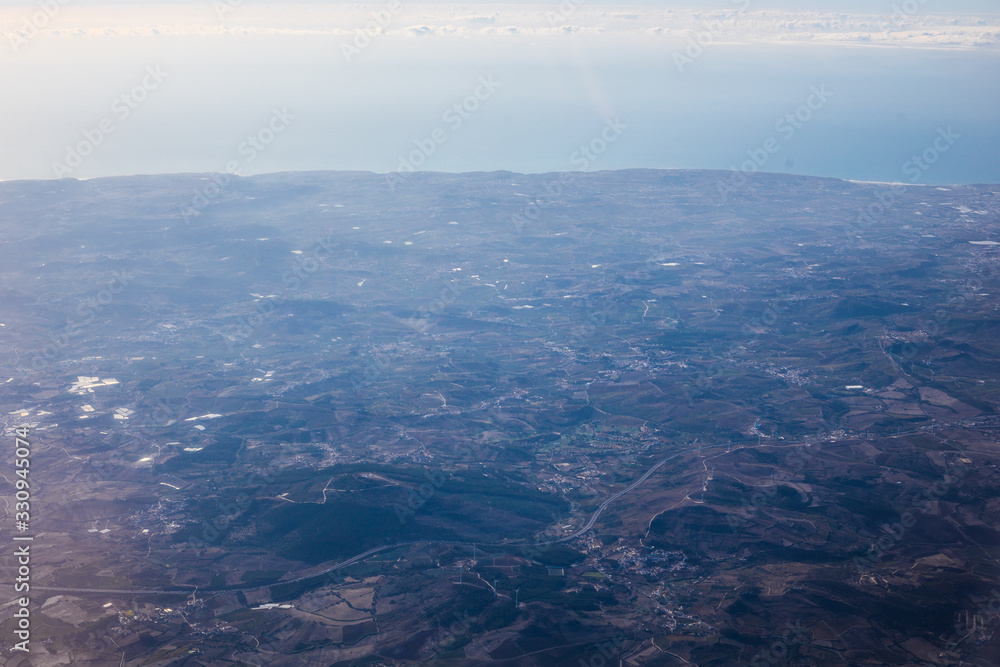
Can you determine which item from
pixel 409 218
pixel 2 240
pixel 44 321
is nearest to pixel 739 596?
pixel 44 321

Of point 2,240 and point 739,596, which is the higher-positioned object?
point 2,240

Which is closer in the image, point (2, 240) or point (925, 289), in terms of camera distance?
point (925, 289)

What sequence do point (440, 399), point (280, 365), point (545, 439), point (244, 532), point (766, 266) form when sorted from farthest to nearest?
point (766, 266) → point (280, 365) → point (440, 399) → point (545, 439) → point (244, 532)

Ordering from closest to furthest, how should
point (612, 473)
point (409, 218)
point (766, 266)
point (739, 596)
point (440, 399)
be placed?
point (739, 596)
point (612, 473)
point (440, 399)
point (766, 266)
point (409, 218)

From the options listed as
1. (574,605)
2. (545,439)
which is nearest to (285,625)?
(574,605)

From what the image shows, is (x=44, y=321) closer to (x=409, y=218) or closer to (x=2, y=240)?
(x=2, y=240)

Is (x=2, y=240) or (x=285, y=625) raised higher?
(x=2, y=240)

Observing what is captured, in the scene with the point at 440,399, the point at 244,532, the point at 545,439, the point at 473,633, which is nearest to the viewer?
the point at 473,633

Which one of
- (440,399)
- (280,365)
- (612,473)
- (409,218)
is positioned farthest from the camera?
(409,218)

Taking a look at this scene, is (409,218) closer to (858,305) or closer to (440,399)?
(440,399)
